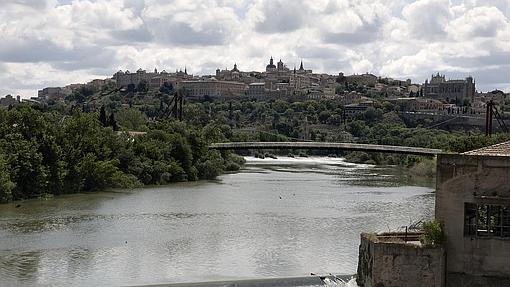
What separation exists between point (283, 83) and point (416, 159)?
367ft

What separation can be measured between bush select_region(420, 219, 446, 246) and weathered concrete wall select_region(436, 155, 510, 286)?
0.10m

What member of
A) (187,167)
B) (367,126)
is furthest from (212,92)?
(187,167)

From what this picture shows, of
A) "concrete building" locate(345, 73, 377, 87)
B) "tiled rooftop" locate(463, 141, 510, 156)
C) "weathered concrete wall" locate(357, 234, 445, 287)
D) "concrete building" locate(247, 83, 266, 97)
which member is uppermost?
"concrete building" locate(345, 73, 377, 87)

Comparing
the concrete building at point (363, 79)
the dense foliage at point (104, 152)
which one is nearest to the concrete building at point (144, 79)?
the concrete building at point (363, 79)

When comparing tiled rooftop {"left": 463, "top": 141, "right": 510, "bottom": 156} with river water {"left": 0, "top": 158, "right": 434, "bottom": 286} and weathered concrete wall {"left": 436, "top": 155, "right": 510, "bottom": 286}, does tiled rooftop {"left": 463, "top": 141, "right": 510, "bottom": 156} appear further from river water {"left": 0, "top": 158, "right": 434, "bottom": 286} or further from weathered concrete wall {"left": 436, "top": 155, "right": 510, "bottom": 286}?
river water {"left": 0, "top": 158, "right": 434, "bottom": 286}

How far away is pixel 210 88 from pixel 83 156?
123787mm

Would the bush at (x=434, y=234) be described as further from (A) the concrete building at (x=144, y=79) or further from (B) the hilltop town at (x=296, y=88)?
(A) the concrete building at (x=144, y=79)

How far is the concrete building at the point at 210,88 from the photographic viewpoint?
161 m

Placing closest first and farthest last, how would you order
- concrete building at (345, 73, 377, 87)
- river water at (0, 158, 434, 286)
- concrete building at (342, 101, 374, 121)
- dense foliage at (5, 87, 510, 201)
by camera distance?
river water at (0, 158, 434, 286) < dense foliage at (5, 87, 510, 201) < concrete building at (342, 101, 374, 121) < concrete building at (345, 73, 377, 87)

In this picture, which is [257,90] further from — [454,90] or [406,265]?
[406,265]

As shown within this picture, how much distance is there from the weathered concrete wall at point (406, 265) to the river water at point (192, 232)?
4947mm

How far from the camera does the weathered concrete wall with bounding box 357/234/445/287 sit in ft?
41.3

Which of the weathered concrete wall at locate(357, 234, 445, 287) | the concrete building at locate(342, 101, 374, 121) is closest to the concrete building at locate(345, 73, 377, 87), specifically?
the concrete building at locate(342, 101, 374, 121)

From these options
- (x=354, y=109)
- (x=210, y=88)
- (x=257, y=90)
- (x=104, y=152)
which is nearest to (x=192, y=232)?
(x=104, y=152)
